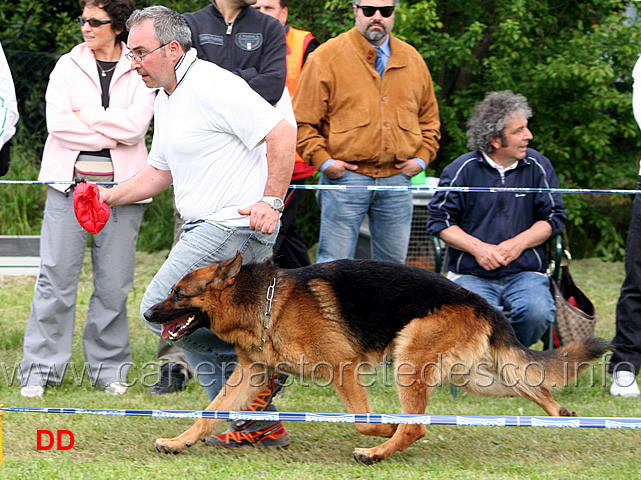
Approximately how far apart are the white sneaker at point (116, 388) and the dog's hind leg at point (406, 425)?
1728 millimetres

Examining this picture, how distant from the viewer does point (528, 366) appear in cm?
381

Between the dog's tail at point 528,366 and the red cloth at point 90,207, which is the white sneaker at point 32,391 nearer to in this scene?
the red cloth at point 90,207

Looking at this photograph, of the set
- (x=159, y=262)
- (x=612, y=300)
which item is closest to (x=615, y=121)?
(x=612, y=300)

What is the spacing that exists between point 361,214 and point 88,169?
5.41ft

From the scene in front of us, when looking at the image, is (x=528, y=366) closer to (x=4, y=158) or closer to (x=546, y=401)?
(x=546, y=401)

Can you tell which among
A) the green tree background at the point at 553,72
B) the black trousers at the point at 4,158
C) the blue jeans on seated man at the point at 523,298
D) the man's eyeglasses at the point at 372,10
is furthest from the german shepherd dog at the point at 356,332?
the green tree background at the point at 553,72

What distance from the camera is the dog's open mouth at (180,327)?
12.0 feet

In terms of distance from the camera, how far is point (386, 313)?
3.73 m

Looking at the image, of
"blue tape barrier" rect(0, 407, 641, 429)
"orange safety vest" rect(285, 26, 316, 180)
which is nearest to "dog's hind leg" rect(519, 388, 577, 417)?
"blue tape barrier" rect(0, 407, 641, 429)

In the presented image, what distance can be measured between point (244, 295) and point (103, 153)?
1.69 meters

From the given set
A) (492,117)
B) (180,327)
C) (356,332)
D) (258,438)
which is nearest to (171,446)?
(258,438)

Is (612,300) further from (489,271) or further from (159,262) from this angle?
(159,262)

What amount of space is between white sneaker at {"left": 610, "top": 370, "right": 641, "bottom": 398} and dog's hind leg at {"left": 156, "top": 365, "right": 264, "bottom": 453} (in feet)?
7.32

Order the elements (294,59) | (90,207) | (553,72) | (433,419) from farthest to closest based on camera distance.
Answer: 1. (553,72)
2. (294,59)
3. (90,207)
4. (433,419)
